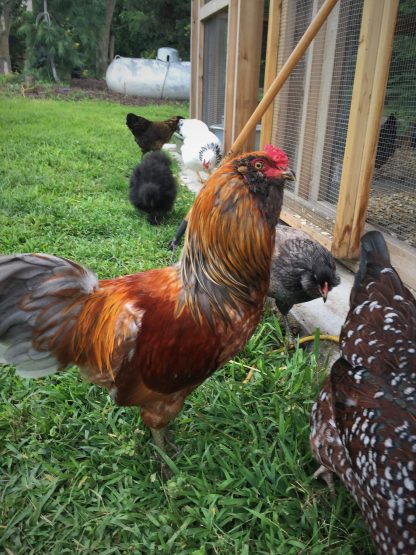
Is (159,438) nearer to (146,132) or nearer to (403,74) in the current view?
(403,74)

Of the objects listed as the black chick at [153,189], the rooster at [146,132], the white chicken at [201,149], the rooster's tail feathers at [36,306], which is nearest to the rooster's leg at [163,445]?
the rooster's tail feathers at [36,306]

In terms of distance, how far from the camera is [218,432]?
7.84 ft

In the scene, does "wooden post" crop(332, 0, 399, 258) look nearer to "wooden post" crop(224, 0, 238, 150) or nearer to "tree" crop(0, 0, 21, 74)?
"wooden post" crop(224, 0, 238, 150)

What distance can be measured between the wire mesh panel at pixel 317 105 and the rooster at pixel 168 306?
2338 mm

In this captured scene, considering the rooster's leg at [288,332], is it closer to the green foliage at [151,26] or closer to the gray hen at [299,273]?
the gray hen at [299,273]

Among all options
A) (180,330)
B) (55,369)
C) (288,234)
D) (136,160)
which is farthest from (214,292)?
(136,160)

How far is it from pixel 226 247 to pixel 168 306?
365 millimetres

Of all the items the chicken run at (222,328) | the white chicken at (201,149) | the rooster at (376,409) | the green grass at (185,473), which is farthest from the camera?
the white chicken at (201,149)

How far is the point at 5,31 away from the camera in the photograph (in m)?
20.8

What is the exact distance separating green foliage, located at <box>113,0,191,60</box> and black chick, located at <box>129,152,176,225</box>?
69.9ft

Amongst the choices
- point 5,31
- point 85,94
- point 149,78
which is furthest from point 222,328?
point 5,31

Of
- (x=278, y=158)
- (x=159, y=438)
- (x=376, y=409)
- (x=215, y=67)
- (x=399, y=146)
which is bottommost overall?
(x=159, y=438)

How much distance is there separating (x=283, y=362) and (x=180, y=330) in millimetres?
1297

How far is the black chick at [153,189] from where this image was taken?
16.8ft
